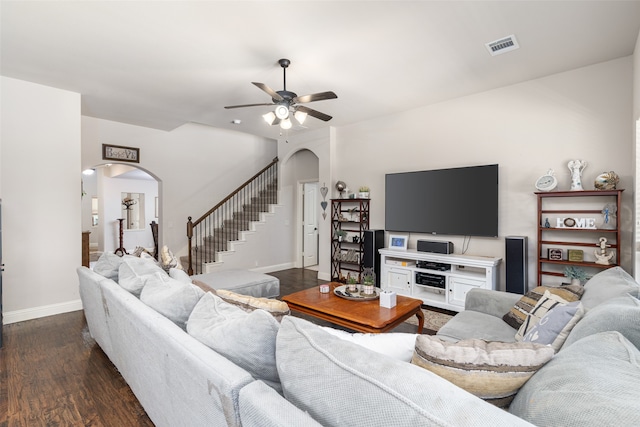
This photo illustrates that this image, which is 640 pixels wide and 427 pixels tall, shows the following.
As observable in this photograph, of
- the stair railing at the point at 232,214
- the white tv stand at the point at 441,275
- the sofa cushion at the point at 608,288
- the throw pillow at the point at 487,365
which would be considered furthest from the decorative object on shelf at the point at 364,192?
the throw pillow at the point at 487,365

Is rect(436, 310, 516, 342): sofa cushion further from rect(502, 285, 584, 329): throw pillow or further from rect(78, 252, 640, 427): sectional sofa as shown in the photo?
rect(78, 252, 640, 427): sectional sofa

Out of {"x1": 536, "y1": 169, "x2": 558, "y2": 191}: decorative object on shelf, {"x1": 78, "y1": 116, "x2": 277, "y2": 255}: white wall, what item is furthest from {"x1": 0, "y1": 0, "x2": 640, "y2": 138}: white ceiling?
{"x1": 78, "y1": 116, "x2": 277, "y2": 255}: white wall

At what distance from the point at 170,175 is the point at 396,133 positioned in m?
4.62

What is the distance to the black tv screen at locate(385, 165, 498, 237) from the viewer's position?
4129 millimetres

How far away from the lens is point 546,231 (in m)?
3.81

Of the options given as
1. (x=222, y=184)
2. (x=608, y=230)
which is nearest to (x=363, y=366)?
(x=608, y=230)

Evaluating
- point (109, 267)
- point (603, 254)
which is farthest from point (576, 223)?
point (109, 267)

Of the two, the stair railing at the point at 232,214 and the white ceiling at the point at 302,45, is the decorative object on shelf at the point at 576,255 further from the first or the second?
the stair railing at the point at 232,214

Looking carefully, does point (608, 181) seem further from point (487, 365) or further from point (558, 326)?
point (487, 365)

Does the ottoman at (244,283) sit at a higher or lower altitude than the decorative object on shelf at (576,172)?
lower

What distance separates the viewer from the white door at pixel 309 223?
7.43 m

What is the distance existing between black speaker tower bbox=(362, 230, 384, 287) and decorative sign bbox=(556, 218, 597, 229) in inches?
95.1

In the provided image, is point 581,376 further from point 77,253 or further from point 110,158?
point 110,158

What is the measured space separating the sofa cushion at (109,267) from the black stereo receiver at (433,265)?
3.71 meters
